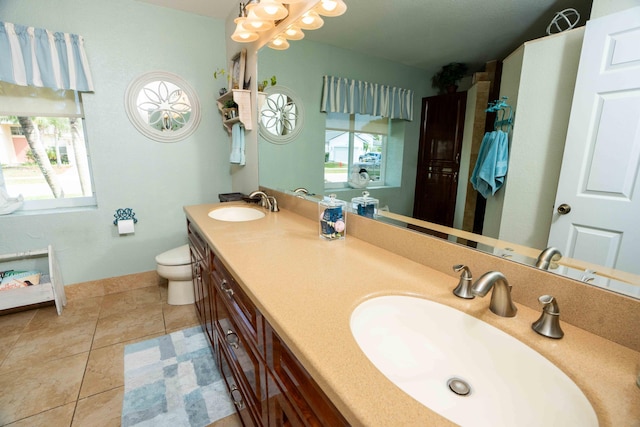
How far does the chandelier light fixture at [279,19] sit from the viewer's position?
1.37m

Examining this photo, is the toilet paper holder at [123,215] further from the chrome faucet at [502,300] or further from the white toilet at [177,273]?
the chrome faucet at [502,300]

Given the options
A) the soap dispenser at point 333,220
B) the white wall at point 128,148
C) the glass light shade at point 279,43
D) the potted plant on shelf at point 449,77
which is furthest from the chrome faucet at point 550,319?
the white wall at point 128,148

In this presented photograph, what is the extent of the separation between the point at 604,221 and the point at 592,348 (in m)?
0.27

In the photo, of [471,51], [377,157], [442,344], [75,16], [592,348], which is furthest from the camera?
[75,16]

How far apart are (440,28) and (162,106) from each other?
2.42 m

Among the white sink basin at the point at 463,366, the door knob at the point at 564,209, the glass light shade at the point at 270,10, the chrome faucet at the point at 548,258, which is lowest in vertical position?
the white sink basin at the point at 463,366

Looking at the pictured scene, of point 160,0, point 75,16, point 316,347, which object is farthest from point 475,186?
point 75,16

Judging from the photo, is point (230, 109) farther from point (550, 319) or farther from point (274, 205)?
point (550, 319)

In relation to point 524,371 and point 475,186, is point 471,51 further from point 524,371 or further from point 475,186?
point 524,371

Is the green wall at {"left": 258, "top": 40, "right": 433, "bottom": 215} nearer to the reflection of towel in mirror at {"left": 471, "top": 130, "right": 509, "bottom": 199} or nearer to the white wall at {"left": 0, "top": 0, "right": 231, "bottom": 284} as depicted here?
the reflection of towel in mirror at {"left": 471, "top": 130, "right": 509, "bottom": 199}

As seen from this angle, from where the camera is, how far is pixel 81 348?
1.84m

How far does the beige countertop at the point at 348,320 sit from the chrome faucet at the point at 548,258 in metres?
0.12

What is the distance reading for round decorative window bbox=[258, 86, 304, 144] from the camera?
1.86 meters

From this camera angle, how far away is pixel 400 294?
32.1 inches
